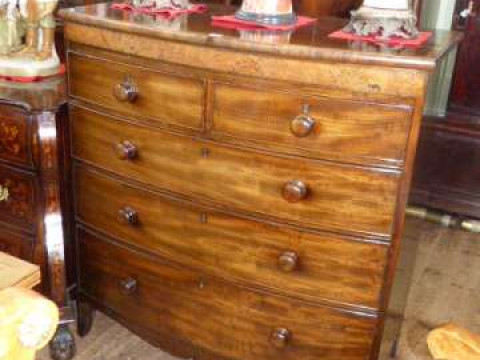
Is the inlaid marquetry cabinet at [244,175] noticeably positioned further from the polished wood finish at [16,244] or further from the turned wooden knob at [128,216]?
the polished wood finish at [16,244]

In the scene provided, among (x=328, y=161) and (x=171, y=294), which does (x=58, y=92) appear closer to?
(x=171, y=294)

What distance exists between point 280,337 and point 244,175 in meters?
0.40

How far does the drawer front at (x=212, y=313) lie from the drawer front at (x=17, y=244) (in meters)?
0.14

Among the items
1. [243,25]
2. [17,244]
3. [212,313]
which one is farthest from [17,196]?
[243,25]

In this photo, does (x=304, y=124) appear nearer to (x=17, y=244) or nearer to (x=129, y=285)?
(x=129, y=285)

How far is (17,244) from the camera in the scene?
69.3 inches

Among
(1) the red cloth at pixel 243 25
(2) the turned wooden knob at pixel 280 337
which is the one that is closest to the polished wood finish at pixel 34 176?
(1) the red cloth at pixel 243 25

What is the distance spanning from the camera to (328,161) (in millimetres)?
1281

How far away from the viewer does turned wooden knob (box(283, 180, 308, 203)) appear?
1312 millimetres

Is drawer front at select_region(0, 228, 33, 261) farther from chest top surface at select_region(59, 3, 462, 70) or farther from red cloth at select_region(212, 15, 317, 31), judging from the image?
red cloth at select_region(212, 15, 317, 31)

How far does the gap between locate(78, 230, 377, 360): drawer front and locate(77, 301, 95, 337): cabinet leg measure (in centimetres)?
10

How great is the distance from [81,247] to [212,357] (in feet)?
1.64

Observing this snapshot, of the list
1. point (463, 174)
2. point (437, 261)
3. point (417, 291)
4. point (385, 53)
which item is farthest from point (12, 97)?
point (463, 174)

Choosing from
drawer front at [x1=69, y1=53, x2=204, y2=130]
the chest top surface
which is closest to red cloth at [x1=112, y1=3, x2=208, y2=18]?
Result: the chest top surface
